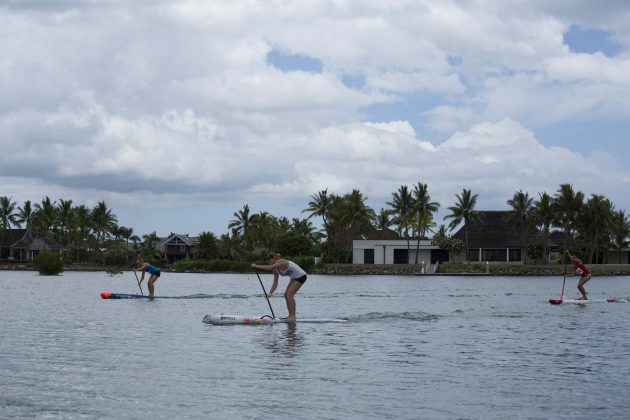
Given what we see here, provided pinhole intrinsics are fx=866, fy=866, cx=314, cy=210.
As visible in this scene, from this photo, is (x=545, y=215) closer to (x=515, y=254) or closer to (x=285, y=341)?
(x=515, y=254)

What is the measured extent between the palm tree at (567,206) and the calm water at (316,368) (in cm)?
7791

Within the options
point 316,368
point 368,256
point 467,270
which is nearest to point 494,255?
point 467,270

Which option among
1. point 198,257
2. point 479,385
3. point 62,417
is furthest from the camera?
point 198,257

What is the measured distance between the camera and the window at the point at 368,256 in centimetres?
11012

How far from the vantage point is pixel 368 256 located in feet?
362

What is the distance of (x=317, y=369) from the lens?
16.2 m

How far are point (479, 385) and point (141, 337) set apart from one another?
10.2 metres

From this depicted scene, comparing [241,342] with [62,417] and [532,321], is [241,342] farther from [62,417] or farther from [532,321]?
[532,321]

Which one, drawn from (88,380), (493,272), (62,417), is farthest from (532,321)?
(493,272)

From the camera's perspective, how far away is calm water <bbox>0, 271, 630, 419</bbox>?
1241cm

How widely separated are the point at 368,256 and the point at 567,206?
25.2 metres

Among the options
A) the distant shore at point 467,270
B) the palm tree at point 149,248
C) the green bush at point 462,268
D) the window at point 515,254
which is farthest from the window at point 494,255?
the palm tree at point 149,248

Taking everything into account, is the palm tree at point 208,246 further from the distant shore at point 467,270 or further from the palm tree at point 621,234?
the palm tree at point 621,234

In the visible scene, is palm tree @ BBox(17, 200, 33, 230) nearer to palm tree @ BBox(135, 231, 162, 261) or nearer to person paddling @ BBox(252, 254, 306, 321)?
palm tree @ BBox(135, 231, 162, 261)
